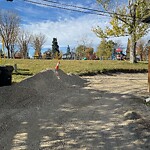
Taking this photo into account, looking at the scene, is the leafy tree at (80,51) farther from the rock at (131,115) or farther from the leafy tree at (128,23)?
the rock at (131,115)

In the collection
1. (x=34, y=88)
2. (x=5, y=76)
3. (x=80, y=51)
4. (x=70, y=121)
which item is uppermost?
(x=80, y=51)

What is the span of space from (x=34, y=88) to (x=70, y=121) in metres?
3.87

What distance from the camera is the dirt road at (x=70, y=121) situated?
15.0 feet

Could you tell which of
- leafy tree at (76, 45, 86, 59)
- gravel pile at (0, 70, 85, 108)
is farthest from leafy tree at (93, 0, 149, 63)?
leafy tree at (76, 45, 86, 59)

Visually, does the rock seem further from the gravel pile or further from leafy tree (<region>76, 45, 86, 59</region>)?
leafy tree (<region>76, 45, 86, 59</region>)

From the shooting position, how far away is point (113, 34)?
22.4 meters

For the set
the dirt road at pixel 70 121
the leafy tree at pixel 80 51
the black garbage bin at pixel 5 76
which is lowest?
the dirt road at pixel 70 121

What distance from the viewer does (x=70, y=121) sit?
230 inches

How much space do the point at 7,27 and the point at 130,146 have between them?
162 feet

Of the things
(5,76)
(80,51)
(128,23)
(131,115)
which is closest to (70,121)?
(131,115)

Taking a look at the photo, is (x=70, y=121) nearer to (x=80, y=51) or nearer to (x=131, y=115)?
(x=131, y=115)

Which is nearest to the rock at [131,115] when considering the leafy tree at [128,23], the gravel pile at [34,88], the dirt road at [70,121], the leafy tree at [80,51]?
the dirt road at [70,121]

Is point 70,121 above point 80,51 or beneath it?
beneath

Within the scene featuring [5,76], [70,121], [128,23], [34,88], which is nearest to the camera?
[70,121]
